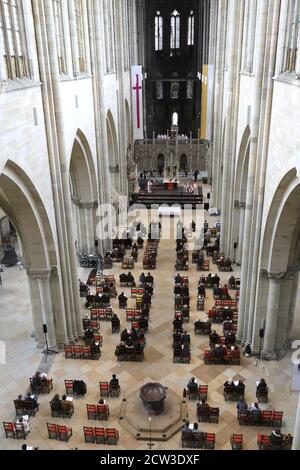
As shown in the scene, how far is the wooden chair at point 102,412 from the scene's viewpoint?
13.9m

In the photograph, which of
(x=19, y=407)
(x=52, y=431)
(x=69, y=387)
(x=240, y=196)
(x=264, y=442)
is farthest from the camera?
(x=240, y=196)

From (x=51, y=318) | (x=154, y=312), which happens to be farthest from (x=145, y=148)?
(x=51, y=318)

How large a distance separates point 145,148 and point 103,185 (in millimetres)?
18437

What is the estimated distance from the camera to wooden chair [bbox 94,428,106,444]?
1293cm

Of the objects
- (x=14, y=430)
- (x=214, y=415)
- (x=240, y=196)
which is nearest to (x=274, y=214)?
(x=214, y=415)

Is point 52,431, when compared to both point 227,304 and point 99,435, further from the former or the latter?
point 227,304

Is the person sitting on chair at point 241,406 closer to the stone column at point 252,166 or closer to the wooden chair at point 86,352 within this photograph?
the stone column at point 252,166

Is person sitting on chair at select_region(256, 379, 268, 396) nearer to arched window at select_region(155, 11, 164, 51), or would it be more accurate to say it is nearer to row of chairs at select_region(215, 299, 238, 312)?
row of chairs at select_region(215, 299, 238, 312)

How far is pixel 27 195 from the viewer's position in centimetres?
1441

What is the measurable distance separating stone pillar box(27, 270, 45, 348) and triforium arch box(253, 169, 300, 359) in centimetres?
840

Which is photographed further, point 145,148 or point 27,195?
point 145,148

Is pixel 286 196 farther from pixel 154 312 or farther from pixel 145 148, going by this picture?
pixel 145 148

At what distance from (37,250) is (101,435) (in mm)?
6725

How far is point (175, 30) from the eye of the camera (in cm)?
4625
